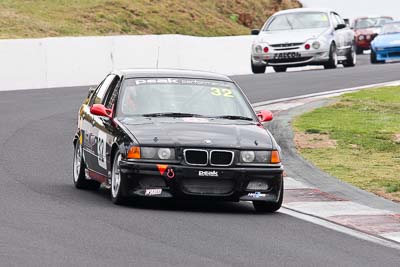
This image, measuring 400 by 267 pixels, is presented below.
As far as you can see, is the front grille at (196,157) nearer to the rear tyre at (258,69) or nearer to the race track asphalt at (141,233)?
the race track asphalt at (141,233)

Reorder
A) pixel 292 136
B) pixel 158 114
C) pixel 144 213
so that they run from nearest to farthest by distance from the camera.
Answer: pixel 144 213
pixel 158 114
pixel 292 136

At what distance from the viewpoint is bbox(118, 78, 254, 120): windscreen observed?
1264 centimetres

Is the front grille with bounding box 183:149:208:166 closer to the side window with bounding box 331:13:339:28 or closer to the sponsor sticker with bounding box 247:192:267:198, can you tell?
the sponsor sticker with bounding box 247:192:267:198

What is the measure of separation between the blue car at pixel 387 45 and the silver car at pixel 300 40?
13.2 feet

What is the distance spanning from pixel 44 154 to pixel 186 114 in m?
4.52

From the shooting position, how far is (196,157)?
11.8 metres

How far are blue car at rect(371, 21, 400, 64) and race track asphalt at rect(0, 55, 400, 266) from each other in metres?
25.5

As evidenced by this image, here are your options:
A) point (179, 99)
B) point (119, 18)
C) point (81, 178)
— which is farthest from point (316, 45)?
point (179, 99)

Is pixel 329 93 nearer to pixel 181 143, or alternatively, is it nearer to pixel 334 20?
pixel 334 20

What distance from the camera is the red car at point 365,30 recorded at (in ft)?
178

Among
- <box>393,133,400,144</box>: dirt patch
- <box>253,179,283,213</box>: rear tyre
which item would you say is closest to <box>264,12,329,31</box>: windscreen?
<box>393,133,400,144</box>: dirt patch

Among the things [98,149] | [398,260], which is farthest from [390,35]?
[398,260]

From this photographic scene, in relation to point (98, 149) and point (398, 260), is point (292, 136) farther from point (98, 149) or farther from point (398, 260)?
point (398, 260)

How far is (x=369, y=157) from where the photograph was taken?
17000mm
